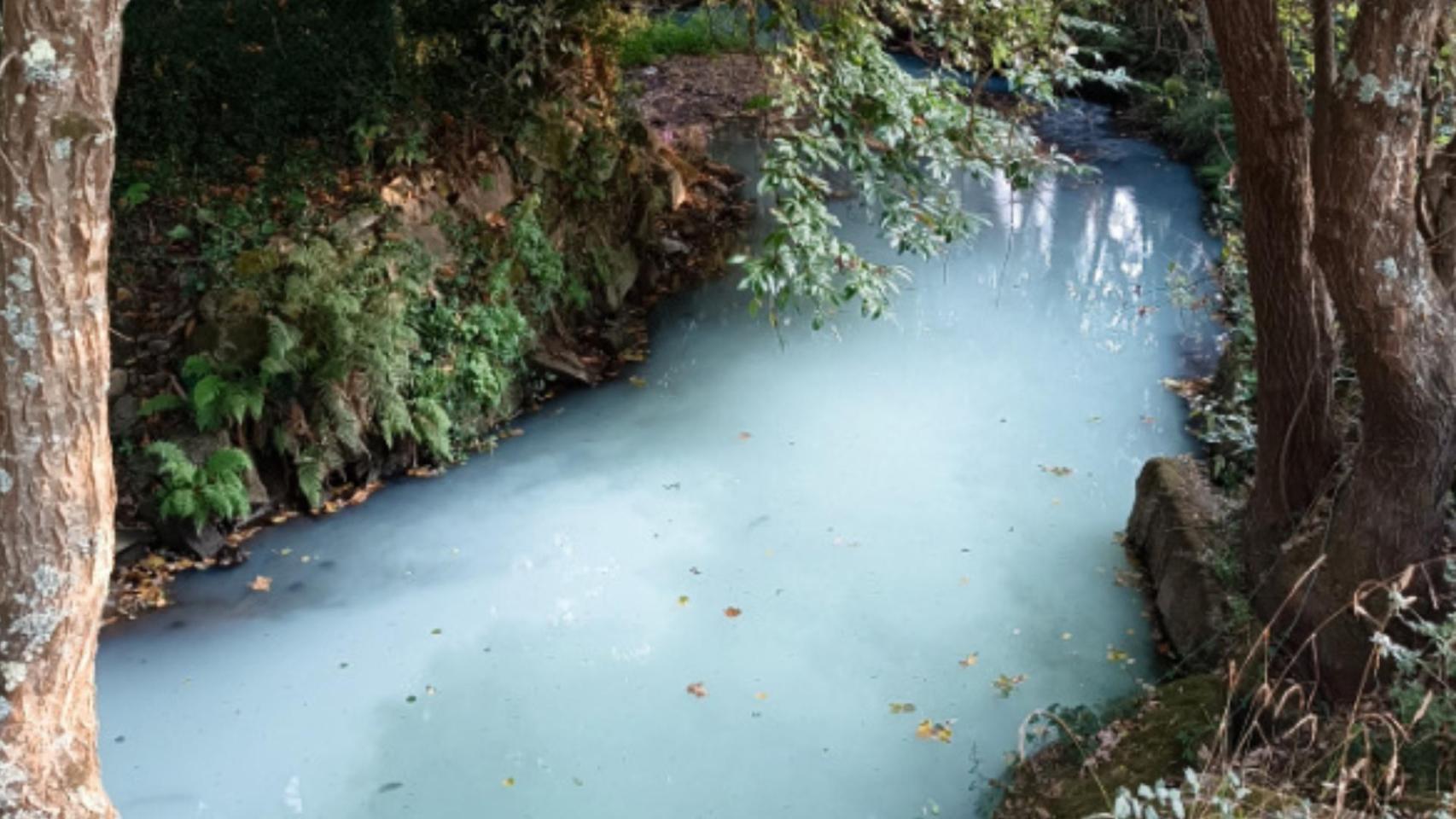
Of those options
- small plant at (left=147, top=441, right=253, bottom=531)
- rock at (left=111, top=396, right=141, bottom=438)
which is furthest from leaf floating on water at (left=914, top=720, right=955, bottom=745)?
rock at (left=111, top=396, right=141, bottom=438)

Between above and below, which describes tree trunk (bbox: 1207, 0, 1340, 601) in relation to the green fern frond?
above

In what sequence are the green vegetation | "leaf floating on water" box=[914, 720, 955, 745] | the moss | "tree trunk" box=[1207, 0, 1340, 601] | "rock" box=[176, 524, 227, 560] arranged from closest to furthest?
the moss, "tree trunk" box=[1207, 0, 1340, 601], "leaf floating on water" box=[914, 720, 955, 745], "rock" box=[176, 524, 227, 560], the green vegetation

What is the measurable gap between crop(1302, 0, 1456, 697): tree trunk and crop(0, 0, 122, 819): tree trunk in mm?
3377

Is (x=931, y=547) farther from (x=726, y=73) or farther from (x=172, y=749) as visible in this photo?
(x=726, y=73)

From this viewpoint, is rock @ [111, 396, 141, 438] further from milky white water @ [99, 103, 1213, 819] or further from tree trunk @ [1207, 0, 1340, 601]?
tree trunk @ [1207, 0, 1340, 601]

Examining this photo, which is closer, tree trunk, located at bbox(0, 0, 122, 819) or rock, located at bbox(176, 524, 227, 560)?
tree trunk, located at bbox(0, 0, 122, 819)

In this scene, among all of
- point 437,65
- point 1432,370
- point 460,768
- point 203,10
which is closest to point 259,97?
point 203,10

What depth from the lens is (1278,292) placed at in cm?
491

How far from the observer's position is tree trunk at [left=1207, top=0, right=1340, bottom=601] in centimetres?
449

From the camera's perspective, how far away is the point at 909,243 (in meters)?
5.81

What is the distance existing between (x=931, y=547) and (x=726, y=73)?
10.7m

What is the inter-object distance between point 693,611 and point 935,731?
1.38m

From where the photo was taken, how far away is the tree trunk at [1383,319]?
12.4 feet

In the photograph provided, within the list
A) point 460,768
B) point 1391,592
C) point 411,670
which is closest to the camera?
point 1391,592
